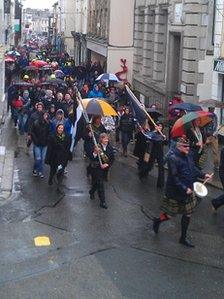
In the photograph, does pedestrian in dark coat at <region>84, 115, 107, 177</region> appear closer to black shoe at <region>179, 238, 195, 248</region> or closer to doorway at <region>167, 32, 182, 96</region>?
black shoe at <region>179, 238, 195, 248</region>

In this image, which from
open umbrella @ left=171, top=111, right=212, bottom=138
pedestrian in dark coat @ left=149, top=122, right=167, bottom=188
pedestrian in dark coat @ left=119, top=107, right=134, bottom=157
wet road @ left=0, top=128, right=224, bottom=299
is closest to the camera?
wet road @ left=0, top=128, right=224, bottom=299

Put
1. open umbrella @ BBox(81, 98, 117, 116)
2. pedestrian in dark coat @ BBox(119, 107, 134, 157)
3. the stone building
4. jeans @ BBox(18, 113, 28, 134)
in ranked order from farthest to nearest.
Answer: the stone building, jeans @ BBox(18, 113, 28, 134), pedestrian in dark coat @ BBox(119, 107, 134, 157), open umbrella @ BBox(81, 98, 117, 116)

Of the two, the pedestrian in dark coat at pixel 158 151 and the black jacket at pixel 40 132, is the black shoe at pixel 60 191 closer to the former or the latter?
the black jacket at pixel 40 132

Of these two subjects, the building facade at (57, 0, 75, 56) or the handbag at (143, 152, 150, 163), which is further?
the building facade at (57, 0, 75, 56)

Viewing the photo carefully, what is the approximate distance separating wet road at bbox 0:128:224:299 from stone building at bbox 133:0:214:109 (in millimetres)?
10594

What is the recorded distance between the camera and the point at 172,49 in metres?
26.9

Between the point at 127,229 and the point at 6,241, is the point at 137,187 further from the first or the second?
the point at 6,241

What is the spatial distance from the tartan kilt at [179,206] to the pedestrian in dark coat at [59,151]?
421 cm

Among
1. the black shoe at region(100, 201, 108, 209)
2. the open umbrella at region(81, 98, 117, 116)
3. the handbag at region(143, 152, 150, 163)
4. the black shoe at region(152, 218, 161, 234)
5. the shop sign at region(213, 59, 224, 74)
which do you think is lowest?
the black shoe at region(100, 201, 108, 209)

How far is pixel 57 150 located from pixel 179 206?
454 cm

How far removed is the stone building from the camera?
22734 mm

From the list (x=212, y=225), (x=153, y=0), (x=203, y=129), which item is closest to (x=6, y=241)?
(x=212, y=225)

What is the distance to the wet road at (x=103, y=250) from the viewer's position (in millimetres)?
7836

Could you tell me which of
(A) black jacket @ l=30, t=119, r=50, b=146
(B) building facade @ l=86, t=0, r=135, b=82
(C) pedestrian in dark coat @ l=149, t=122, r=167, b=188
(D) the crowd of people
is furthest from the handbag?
(B) building facade @ l=86, t=0, r=135, b=82
